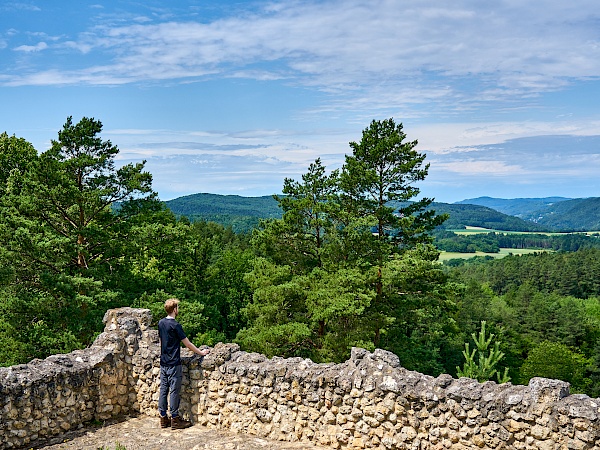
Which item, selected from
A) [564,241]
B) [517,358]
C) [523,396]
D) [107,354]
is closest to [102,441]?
[107,354]

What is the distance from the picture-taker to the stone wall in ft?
18.8

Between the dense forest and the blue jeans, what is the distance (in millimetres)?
8907

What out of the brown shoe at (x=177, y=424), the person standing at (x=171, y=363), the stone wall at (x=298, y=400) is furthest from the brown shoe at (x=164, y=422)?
the stone wall at (x=298, y=400)

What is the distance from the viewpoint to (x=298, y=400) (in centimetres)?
710

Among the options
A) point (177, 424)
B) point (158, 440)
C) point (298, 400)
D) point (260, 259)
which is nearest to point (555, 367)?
point (260, 259)

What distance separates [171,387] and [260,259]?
17.0m

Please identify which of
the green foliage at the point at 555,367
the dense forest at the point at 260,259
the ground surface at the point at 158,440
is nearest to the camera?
the ground surface at the point at 158,440

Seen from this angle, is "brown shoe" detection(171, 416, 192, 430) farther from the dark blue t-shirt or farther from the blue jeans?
the dark blue t-shirt

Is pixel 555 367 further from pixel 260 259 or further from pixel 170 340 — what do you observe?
pixel 170 340

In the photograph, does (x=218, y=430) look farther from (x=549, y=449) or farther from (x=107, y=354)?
(x=549, y=449)

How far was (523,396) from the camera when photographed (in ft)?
18.9

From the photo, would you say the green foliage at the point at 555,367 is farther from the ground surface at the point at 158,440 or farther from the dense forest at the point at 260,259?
the ground surface at the point at 158,440

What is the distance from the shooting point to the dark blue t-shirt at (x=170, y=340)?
7480 mm

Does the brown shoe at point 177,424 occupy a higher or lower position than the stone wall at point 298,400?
lower
